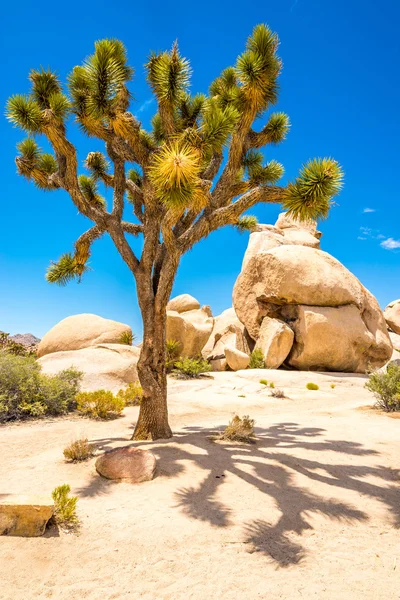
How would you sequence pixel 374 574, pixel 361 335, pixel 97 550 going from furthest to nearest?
pixel 361 335 < pixel 97 550 < pixel 374 574

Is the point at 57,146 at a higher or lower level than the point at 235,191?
higher

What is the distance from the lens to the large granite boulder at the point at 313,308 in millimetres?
20094

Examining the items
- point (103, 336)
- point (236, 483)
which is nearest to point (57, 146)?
point (236, 483)

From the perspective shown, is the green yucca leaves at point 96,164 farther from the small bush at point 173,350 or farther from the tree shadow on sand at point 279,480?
the small bush at point 173,350

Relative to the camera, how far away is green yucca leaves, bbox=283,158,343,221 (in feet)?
22.0

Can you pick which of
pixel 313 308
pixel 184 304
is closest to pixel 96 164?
pixel 313 308

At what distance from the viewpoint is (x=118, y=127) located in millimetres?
6980

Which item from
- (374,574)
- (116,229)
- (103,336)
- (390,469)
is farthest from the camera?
(103,336)

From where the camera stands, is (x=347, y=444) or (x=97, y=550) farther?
(x=347, y=444)

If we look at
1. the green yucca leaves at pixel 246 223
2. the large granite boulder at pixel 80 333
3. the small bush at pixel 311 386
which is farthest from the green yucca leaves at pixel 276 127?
the large granite boulder at pixel 80 333

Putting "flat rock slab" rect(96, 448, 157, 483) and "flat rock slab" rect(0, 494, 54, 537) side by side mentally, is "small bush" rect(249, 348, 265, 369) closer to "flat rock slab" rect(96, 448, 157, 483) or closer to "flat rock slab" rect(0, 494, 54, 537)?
"flat rock slab" rect(96, 448, 157, 483)

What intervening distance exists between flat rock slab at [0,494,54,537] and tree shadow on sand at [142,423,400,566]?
4.81ft

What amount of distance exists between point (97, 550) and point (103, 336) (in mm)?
14180

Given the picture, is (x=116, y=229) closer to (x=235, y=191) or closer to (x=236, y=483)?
(x=235, y=191)
